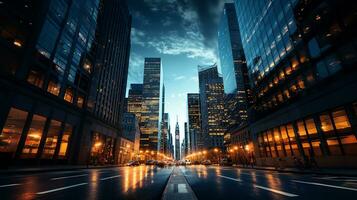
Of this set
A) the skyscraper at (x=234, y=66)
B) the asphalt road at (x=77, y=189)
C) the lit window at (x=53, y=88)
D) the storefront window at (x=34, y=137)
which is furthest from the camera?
the skyscraper at (x=234, y=66)

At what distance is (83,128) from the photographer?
4006cm

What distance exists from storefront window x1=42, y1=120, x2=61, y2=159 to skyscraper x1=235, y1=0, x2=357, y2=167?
39.7m

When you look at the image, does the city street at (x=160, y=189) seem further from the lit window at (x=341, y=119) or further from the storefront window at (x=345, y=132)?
the lit window at (x=341, y=119)

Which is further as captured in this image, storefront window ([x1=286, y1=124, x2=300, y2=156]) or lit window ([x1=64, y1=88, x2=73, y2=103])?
lit window ([x1=64, y1=88, x2=73, y2=103])

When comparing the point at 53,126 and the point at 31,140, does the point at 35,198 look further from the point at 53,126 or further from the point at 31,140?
the point at 53,126

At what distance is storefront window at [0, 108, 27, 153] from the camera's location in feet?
78.6

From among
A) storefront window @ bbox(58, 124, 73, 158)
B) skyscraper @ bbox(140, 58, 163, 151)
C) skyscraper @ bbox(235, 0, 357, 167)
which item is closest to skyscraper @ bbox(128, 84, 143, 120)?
skyscraper @ bbox(140, 58, 163, 151)

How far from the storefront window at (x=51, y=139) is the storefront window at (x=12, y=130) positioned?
548 centimetres

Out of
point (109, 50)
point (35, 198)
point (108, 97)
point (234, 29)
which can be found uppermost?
point (234, 29)

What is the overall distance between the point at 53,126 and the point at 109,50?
38030 millimetres

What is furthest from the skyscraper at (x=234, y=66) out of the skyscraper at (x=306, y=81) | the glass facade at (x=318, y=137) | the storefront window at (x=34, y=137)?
the storefront window at (x=34, y=137)

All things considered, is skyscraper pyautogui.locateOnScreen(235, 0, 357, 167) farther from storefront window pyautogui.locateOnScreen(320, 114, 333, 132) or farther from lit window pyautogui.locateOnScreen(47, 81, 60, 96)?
lit window pyautogui.locateOnScreen(47, 81, 60, 96)

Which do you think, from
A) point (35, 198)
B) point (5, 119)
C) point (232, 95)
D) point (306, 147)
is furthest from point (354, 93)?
point (232, 95)

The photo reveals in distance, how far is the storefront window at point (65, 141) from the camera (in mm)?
34906
